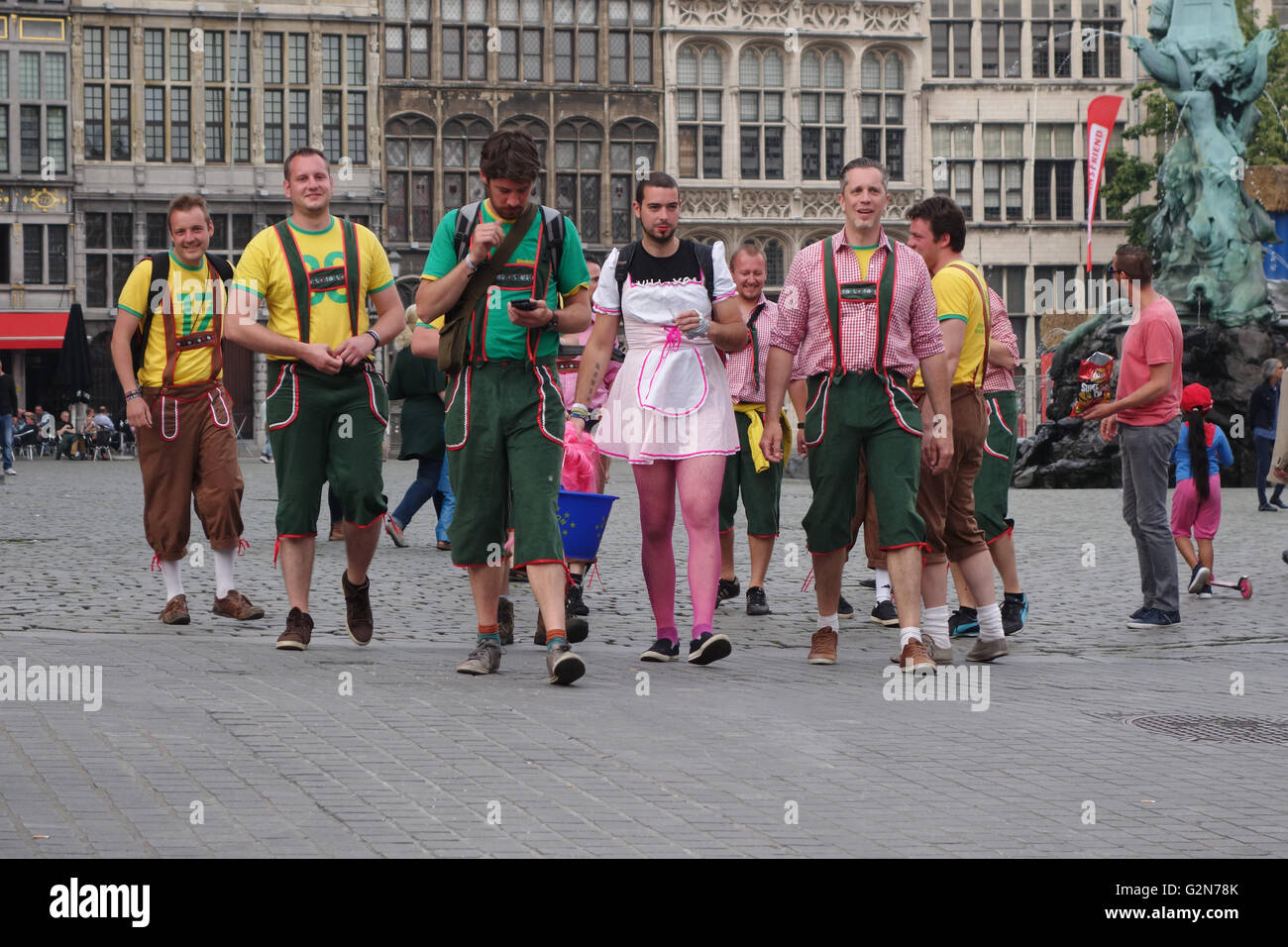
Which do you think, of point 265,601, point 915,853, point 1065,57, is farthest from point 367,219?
point 915,853

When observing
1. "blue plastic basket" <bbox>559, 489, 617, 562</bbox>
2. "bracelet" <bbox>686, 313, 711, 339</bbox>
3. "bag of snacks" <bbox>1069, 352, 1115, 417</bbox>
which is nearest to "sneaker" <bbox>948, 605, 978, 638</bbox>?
"bag of snacks" <bbox>1069, 352, 1115, 417</bbox>

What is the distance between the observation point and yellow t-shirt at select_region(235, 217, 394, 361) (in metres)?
8.13

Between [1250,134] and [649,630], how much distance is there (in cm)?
2076

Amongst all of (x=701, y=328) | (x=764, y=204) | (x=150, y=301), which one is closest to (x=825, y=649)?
(x=701, y=328)

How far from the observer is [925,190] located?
55.5m

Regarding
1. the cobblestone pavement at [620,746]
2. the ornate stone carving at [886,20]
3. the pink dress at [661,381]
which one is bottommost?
the cobblestone pavement at [620,746]

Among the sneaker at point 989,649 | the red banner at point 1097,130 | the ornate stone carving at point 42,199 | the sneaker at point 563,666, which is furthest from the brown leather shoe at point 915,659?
the ornate stone carving at point 42,199

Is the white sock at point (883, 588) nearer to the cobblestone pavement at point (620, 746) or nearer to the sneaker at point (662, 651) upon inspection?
the cobblestone pavement at point (620, 746)

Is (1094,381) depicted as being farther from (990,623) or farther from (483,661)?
(483,661)

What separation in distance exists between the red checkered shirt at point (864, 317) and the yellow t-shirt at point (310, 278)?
Result: 172 centimetres

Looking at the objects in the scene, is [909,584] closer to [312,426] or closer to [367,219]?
[312,426]

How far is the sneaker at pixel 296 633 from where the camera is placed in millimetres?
8242
